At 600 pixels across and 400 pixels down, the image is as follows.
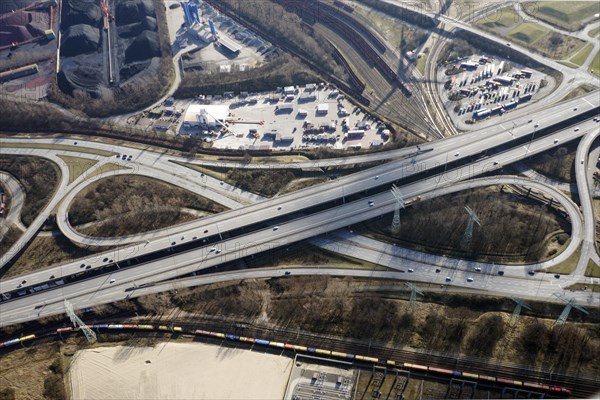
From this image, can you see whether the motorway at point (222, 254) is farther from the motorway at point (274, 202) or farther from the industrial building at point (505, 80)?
the industrial building at point (505, 80)

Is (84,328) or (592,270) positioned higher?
(592,270)

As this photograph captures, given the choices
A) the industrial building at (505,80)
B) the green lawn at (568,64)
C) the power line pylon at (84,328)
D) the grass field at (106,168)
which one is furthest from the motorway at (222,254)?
the green lawn at (568,64)

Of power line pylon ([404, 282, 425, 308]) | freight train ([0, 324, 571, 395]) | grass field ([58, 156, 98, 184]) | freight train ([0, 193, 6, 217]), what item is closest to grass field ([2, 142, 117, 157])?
grass field ([58, 156, 98, 184])

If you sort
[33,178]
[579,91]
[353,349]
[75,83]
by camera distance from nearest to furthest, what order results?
[353,349], [33,178], [579,91], [75,83]

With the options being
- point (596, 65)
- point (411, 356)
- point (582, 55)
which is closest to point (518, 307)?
point (411, 356)

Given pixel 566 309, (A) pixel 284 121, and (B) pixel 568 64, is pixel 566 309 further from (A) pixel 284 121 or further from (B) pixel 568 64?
(B) pixel 568 64

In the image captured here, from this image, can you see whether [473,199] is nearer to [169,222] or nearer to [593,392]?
[593,392]
